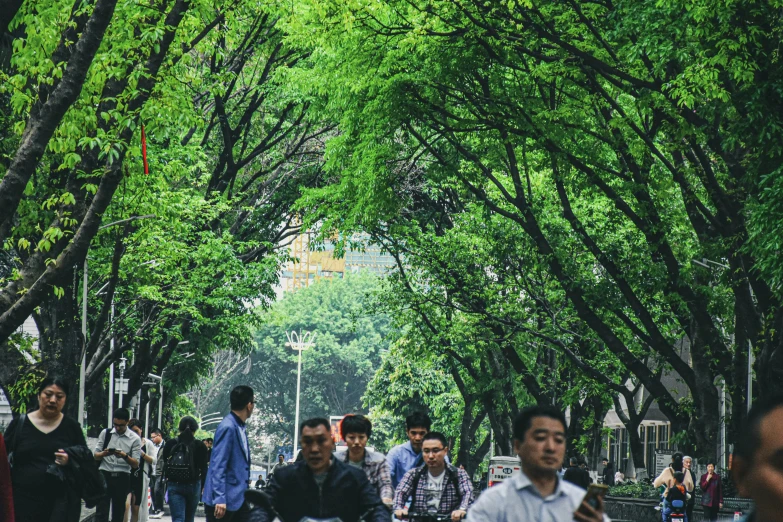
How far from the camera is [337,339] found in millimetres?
97375

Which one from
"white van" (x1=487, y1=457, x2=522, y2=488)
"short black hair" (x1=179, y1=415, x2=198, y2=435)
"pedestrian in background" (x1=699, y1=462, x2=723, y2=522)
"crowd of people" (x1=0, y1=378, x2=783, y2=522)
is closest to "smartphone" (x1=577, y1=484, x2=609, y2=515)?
"crowd of people" (x1=0, y1=378, x2=783, y2=522)

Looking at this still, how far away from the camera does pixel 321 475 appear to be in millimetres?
6152

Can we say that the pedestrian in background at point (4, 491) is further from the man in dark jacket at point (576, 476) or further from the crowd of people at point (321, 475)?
the man in dark jacket at point (576, 476)

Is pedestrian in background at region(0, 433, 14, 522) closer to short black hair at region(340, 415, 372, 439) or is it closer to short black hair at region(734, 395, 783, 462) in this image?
short black hair at region(734, 395, 783, 462)

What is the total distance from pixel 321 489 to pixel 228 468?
11.6ft

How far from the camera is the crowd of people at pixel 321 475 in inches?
154

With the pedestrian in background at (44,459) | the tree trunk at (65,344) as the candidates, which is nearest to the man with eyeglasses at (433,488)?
the pedestrian in background at (44,459)

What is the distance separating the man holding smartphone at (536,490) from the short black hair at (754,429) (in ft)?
6.33

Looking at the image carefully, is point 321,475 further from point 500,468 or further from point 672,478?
point 500,468

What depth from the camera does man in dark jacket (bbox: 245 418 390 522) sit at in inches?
239

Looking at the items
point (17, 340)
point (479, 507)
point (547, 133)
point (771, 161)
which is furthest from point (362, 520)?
point (17, 340)

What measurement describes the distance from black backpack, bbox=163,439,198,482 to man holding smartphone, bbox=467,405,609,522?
963cm

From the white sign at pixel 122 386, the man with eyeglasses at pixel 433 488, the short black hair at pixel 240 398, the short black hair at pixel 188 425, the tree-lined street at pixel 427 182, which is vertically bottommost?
the man with eyeglasses at pixel 433 488

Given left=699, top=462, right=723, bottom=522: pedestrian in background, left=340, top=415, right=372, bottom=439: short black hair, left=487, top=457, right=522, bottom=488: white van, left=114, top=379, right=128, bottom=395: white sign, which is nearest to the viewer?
left=340, top=415, right=372, bottom=439: short black hair
